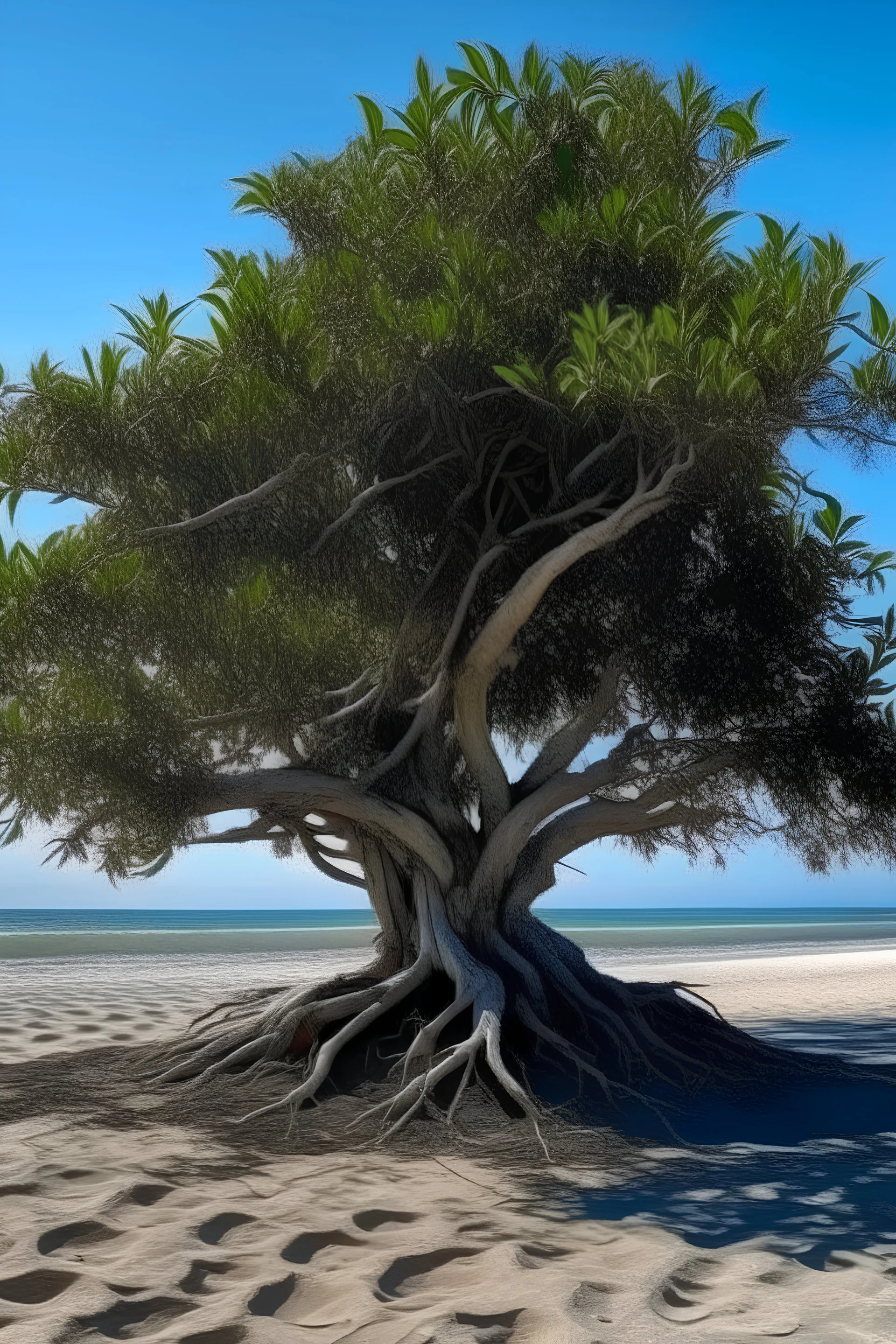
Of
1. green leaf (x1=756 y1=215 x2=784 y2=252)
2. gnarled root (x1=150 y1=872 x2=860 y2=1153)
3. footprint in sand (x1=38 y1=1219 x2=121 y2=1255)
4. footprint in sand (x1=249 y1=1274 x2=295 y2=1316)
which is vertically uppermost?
green leaf (x1=756 y1=215 x2=784 y2=252)

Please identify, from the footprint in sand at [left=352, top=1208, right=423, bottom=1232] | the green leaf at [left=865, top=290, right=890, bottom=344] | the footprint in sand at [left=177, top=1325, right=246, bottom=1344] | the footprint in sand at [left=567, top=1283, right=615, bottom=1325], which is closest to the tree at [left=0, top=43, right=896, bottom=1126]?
the green leaf at [left=865, top=290, right=890, bottom=344]

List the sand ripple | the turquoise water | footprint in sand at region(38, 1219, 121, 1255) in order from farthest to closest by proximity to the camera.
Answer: the turquoise water → footprint in sand at region(38, 1219, 121, 1255) → the sand ripple

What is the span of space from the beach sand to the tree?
1.15 meters

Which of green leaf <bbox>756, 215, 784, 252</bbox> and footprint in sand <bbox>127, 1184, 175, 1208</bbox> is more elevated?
green leaf <bbox>756, 215, 784, 252</bbox>

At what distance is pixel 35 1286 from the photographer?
3.99m

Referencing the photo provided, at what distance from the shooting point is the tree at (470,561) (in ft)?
21.7

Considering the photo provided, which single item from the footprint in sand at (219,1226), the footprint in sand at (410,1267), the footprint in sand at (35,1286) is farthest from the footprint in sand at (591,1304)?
the footprint in sand at (35,1286)

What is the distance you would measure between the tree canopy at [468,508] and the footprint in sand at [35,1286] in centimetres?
356

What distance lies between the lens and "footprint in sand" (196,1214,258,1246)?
4488mm

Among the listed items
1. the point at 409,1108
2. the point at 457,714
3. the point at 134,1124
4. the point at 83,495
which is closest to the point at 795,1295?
the point at 409,1108

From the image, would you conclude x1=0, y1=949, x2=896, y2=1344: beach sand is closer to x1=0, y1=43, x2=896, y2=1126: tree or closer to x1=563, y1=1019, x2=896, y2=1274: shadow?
x1=563, y1=1019, x2=896, y2=1274: shadow

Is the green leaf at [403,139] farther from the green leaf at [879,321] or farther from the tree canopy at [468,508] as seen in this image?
the green leaf at [879,321]

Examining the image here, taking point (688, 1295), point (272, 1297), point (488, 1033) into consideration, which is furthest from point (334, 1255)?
point (488, 1033)

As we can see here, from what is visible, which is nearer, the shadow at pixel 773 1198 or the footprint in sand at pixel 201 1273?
the footprint in sand at pixel 201 1273
